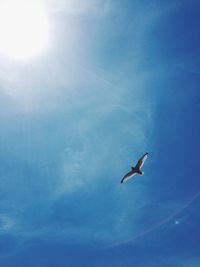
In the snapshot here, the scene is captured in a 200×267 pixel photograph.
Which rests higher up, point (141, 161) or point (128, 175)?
point (141, 161)

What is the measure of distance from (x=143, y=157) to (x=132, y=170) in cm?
341

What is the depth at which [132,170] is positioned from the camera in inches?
3649

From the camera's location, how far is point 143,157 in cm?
9075

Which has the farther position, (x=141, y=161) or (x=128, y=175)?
(x=128, y=175)

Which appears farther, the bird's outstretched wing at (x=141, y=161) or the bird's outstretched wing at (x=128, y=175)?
the bird's outstretched wing at (x=128, y=175)

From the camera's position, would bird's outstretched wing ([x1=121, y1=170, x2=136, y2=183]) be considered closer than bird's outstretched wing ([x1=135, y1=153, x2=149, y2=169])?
No
